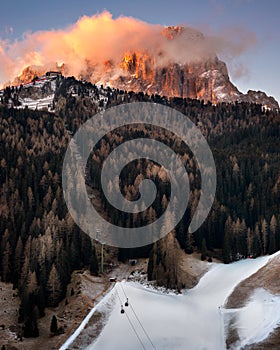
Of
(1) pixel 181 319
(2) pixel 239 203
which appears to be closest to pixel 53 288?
(1) pixel 181 319

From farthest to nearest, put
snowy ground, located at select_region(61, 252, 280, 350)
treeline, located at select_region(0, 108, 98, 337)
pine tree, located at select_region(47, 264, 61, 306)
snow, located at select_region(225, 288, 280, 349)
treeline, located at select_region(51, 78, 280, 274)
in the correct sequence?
treeline, located at select_region(51, 78, 280, 274), treeline, located at select_region(0, 108, 98, 337), pine tree, located at select_region(47, 264, 61, 306), snowy ground, located at select_region(61, 252, 280, 350), snow, located at select_region(225, 288, 280, 349)

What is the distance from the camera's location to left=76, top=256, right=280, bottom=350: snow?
149ft

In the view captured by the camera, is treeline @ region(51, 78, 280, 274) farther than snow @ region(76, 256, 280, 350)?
Yes

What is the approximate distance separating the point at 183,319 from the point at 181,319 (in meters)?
0.29

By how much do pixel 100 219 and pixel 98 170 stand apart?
2686cm

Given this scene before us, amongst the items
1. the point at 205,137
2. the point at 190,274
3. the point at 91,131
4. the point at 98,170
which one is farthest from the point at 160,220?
the point at 205,137

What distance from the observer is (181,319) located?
2117 inches

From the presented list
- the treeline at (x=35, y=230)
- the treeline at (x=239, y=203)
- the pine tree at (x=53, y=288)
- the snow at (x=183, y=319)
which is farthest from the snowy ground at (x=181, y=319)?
the treeline at (x=239, y=203)

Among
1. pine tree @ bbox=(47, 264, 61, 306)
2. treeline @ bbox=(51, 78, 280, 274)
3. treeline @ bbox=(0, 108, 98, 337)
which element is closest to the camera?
pine tree @ bbox=(47, 264, 61, 306)

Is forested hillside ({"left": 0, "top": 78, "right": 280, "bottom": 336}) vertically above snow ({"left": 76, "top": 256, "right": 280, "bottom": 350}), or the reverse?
forested hillside ({"left": 0, "top": 78, "right": 280, "bottom": 336})

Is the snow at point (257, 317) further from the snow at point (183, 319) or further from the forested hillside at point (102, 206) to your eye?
the forested hillside at point (102, 206)

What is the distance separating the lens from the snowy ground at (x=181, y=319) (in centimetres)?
4538

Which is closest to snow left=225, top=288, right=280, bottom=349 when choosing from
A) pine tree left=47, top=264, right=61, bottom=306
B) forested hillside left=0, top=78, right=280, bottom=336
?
forested hillside left=0, top=78, right=280, bottom=336

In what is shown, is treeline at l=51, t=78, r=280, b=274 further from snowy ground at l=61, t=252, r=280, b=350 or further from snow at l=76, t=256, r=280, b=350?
snowy ground at l=61, t=252, r=280, b=350
